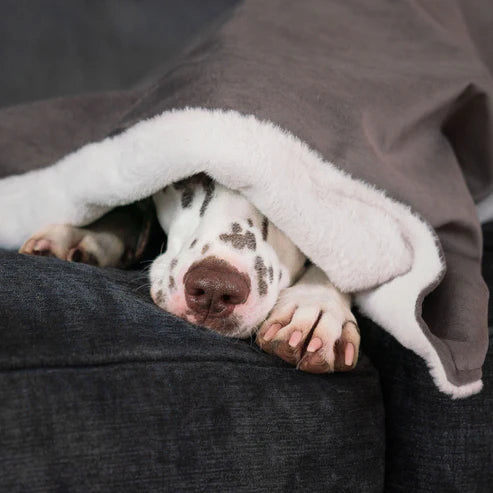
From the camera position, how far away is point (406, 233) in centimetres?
108

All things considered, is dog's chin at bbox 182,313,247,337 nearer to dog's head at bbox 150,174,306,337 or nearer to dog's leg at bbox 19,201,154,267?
dog's head at bbox 150,174,306,337

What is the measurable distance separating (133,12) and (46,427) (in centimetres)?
149

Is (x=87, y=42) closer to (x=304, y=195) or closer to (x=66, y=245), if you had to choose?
(x=66, y=245)

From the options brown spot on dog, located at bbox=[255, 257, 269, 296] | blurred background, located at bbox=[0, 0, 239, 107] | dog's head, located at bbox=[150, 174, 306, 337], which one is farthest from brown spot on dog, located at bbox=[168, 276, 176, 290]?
blurred background, located at bbox=[0, 0, 239, 107]

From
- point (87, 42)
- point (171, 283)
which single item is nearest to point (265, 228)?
point (171, 283)

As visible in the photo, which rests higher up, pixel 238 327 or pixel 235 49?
pixel 235 49

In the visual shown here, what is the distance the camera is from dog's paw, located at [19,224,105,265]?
1169mm

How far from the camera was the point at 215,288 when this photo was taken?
94 cm

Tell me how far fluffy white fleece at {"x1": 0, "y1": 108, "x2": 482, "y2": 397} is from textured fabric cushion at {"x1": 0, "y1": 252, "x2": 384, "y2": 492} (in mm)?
128

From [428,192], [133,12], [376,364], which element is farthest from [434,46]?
[133,12]

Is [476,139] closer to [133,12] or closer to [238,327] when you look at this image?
[238,327]

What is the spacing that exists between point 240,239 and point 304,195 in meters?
0.11

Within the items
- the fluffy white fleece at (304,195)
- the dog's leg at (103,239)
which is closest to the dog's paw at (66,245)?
the dog's leg at (103,239)

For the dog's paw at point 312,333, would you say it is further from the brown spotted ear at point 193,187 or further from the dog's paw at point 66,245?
the dog's paw at point 66,245
